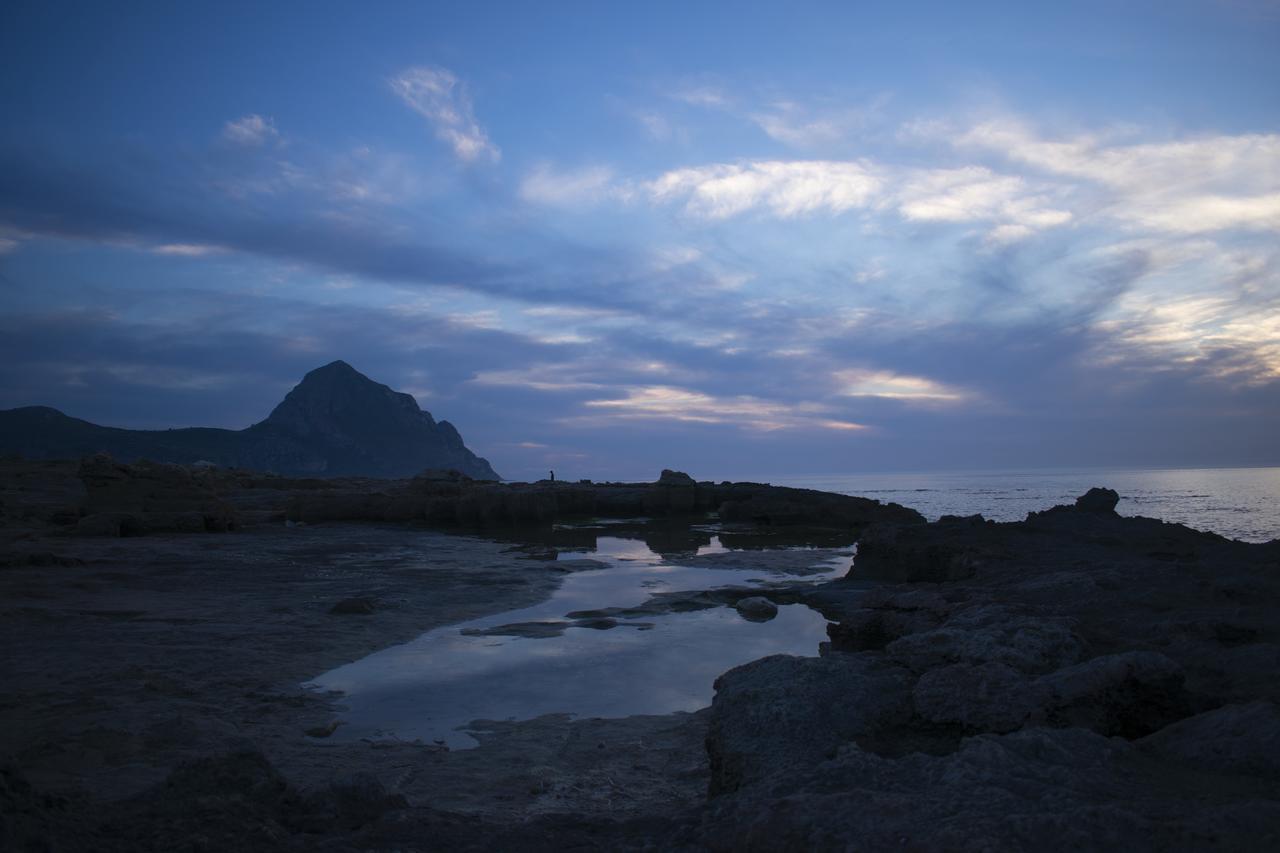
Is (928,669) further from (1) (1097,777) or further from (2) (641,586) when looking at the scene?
(2) (641,586)

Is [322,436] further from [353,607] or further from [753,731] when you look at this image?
[753,731]

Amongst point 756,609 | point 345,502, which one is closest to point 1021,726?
point 756,609

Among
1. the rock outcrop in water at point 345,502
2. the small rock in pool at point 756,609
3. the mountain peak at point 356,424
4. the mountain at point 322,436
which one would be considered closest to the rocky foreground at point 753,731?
the small rock in pool at point 756,609

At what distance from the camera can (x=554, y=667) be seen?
25.5 ft

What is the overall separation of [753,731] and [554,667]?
4.11 m

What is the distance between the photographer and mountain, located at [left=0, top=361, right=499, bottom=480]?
9619cm

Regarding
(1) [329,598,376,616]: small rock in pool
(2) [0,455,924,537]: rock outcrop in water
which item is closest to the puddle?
(1) [329,598,376,616]: small rock in pool

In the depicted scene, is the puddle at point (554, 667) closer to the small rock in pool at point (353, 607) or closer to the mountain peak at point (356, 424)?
the small rock in pool at point (353, 607)

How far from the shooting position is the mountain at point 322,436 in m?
96.2

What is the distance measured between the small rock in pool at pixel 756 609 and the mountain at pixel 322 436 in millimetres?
105340

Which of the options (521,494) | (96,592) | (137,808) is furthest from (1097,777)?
(521,494)

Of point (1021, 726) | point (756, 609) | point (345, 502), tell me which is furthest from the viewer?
point (345, 502)

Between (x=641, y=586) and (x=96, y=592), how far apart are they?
873cm

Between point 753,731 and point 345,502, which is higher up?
point 345,502
